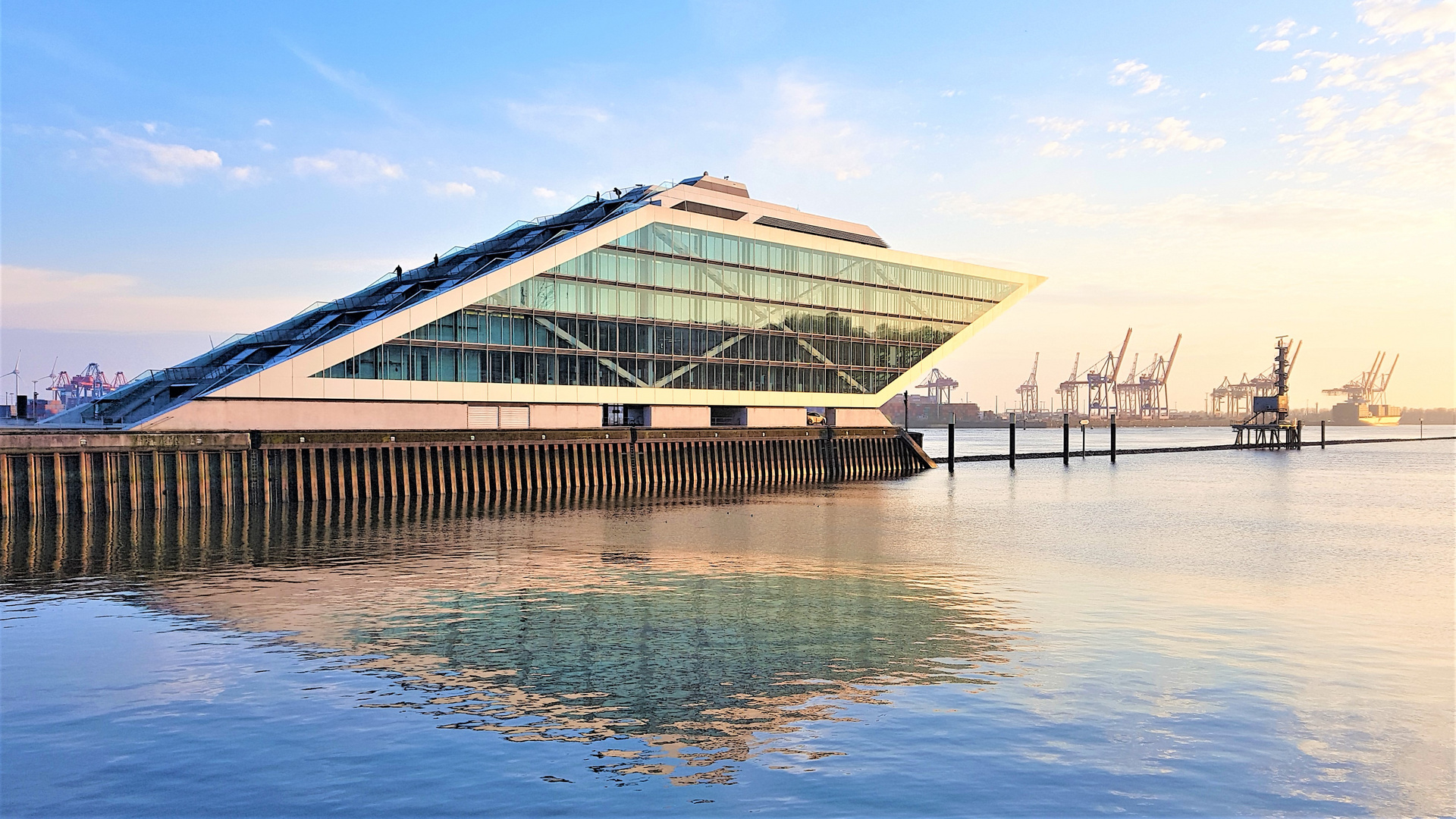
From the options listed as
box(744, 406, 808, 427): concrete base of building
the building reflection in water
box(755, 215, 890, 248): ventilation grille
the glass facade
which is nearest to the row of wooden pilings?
box(744, 406, 808, 427): concrete base of building

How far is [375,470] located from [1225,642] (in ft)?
170

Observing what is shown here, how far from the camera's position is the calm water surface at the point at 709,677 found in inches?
549

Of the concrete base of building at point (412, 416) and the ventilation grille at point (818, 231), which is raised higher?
the ventilation grille at point (818, 231)

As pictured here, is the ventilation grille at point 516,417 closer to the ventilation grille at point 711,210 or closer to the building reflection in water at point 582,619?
the ventilation grille at point 711,210

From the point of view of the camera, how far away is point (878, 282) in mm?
103562

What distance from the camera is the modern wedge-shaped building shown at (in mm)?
66875

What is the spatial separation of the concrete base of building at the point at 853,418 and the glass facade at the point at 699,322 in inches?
93.2

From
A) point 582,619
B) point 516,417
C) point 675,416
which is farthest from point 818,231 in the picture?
point 582,619

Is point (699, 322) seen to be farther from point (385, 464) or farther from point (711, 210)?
point (385, 464)

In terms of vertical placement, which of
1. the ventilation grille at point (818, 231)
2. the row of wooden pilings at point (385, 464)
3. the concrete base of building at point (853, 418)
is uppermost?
the ventilation grille at point (818, 231)

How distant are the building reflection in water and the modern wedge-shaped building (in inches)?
824

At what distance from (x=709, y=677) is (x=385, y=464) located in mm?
48847

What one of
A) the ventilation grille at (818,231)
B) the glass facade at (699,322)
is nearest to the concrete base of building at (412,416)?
the glass facade at (699,322)

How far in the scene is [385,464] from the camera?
210 feet
